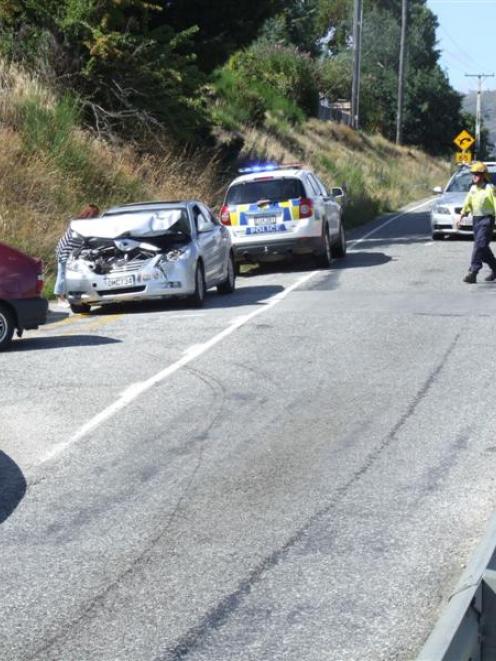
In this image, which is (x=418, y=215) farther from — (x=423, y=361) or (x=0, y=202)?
(x=423, y=361)

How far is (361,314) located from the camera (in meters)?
16.3

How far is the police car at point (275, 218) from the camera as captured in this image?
2252cm

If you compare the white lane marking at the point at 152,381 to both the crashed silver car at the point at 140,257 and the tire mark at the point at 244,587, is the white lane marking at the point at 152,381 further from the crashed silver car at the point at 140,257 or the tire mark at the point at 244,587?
the tire mark at the point at 244,587

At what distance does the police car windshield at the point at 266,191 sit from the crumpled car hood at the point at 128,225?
4.72 metres

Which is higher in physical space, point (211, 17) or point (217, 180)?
point (211, 17)

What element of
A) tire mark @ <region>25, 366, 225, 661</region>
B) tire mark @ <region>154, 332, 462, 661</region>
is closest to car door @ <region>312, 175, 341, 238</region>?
tire mark @ <region>25, 366, 225, 661</region>

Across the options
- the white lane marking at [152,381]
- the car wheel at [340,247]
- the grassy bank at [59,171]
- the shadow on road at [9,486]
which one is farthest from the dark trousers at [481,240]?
the shadow on road at [9,486]

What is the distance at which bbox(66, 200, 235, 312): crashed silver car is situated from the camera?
57.6 ft

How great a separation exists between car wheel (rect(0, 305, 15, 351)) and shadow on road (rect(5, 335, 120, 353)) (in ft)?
0.40

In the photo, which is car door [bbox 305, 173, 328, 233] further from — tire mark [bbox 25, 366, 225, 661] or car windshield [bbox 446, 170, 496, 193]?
tire mark [bbox 25, 366, 225, 661]

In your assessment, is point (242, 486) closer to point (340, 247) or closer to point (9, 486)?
point (9, 486)

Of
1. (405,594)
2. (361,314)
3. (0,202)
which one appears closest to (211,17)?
(0,202)

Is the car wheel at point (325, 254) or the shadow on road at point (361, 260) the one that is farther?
the shadow on road at point (361, 260)

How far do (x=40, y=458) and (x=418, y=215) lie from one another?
33.9 metres
